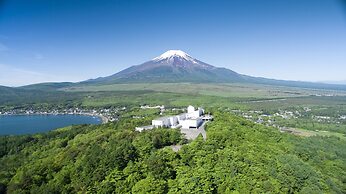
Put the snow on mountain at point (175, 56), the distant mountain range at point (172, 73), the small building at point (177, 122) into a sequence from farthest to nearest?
the snow on mountain at point (175, 56), the distant mountain range at point (172, 73), the small building at point (177, 122)

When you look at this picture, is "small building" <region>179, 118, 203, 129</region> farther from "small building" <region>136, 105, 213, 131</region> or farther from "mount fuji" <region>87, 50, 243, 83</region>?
Answer: "mount fuji" <region>87, 50, 243, 83</region>

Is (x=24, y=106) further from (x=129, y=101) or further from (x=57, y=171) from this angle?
(x=57, y=171)

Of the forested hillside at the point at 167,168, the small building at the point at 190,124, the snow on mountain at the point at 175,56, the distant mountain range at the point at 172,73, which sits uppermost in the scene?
the snow on mountain at the point at 175,56

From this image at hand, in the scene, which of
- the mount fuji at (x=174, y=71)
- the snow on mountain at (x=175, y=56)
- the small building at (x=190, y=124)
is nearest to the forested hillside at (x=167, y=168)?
the small building at (x=190, y=124)

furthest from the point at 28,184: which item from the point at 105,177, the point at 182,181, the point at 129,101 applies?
the point at 129,101

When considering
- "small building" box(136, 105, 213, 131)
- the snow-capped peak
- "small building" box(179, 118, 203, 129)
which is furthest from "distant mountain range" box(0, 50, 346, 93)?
"small building" box(179, 118, 203, 129)

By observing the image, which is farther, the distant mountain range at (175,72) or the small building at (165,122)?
the distant mountain range at (175,72)

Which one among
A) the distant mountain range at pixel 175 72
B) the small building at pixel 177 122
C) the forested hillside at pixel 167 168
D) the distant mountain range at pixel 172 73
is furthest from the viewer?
the distant mountain range at pixel 175 72

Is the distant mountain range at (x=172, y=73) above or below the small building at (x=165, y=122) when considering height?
above

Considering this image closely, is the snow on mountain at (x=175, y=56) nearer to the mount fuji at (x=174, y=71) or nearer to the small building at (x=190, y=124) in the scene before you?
the mount fuji at (x=174, y=71)
